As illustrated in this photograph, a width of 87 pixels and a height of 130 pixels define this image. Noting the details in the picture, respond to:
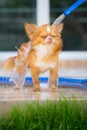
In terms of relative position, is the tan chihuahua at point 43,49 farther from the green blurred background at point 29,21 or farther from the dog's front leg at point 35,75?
the green blurred background at point 29,21

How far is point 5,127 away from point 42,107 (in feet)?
1.00

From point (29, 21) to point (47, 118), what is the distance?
243cm

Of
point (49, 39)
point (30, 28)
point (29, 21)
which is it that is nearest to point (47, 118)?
point (49, 39)

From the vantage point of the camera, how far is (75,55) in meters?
5.83

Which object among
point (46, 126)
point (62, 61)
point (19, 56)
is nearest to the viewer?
point (46, 126)

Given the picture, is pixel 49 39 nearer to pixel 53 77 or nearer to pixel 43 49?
pixel 43 49

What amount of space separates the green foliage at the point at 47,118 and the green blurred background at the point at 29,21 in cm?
229

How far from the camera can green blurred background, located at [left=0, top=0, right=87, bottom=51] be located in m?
5.78

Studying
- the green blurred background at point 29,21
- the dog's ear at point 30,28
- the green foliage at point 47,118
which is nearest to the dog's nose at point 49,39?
the dog's ear at point 30,28

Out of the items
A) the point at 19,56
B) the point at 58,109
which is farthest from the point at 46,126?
the point at 19,56

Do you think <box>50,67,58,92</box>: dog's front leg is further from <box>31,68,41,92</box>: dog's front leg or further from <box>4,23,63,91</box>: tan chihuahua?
<box>31,68,41,92</box>: dog's front leg

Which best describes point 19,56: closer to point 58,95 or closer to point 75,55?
point 58,95

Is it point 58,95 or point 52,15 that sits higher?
point 52,15

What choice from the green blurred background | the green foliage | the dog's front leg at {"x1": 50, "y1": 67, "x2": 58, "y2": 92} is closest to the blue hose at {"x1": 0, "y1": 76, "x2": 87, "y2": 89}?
the dog's front leg at {"x1": 50, "y1": 67, "x2": 58, "y2": 92}
